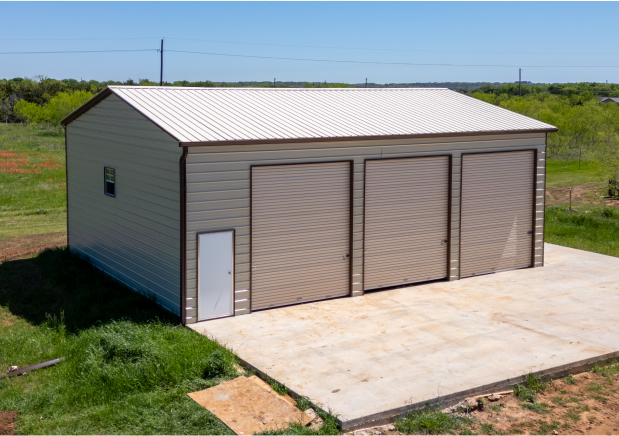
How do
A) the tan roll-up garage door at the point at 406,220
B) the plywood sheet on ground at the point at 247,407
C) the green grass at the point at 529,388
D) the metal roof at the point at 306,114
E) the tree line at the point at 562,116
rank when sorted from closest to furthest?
the plywood sheet on ground at the point at 247,407 → the green grass at the point at 529,388 → the metal roof at the point at 306,114 → the tan roll-up garage door at the point at 406,220 → the tree line at the point at 562,116

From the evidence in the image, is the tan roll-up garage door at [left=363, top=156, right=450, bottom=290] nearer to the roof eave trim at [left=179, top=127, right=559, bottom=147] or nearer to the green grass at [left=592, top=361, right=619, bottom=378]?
the roof eave trim at [left=179, top=127, right=559, bottom=147]

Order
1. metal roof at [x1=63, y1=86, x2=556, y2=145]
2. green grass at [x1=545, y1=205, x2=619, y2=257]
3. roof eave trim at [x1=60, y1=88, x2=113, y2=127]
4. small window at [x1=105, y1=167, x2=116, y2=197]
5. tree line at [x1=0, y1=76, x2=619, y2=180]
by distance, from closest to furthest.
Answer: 1. metal roof at [x1=63, y1=86, x2=556, y2=145]
2. roof eave trim at [x1=60, y1=88, x2=113, y2=127]
3. small window at [x1=105, y1=167, x2=116, y2=197]
4. green grass at [x1=545, y1=205, x2=619, y2=257]
5. tree line at [x1=0, y1=76, x2=619, y2=180]

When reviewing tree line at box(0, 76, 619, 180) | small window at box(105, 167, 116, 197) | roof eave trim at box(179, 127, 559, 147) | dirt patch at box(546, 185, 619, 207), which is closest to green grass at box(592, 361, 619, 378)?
roof eave trim at box(179, 127, 559, 147)

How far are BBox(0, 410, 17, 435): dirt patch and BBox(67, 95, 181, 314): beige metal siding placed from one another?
396 cm

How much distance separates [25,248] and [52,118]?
49.8 metres

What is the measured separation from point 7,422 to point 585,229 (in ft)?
58.8

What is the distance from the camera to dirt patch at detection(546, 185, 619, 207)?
28.5m

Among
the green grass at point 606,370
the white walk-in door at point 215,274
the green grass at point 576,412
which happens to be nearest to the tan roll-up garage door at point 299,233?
the white walk-in door at point 215,274

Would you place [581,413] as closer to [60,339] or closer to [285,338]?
[285,338]

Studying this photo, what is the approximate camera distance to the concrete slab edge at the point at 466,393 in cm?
847

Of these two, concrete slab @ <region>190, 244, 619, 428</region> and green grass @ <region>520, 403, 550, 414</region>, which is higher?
concrete slab @ <region>190, 244, 619, 428</region>

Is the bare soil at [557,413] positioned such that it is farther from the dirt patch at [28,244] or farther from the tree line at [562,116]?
the tree line at [562,116]

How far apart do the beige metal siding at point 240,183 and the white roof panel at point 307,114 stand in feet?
0.88

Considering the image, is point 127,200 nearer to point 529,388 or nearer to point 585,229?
point 529,388
